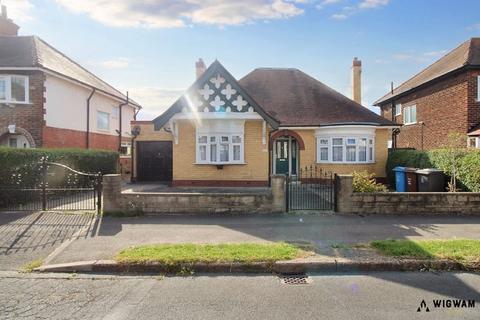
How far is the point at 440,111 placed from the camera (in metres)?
18.7

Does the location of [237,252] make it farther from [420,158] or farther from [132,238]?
[420,158]

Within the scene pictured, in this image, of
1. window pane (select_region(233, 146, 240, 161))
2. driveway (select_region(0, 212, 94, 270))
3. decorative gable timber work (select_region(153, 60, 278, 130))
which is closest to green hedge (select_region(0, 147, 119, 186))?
driveway (select_region(0, 212, 94, 270))

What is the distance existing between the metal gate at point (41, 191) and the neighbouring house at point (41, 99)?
5288mm

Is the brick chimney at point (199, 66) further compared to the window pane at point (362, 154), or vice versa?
the brick chimney at point (199, 66)

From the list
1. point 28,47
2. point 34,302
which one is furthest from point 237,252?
point 28,47

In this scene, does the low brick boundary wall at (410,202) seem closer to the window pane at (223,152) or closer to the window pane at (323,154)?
the window pane at (223,152)

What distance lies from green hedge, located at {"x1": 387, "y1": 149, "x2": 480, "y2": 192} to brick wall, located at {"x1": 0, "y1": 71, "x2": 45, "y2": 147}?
17759 mm

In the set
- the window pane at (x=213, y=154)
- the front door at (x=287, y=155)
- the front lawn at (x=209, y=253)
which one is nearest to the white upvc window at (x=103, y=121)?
the window pane at (x=213, y=154)

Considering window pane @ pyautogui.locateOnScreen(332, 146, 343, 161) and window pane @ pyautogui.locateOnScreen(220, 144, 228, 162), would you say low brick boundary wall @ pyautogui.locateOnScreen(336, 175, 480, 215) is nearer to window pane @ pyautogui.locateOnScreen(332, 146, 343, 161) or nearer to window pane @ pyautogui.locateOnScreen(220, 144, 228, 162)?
window pane @ pyautogui.locateOnScreen(220, 144, 228, 162)

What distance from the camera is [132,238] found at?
7.05 m

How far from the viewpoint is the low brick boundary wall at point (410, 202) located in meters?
9.35

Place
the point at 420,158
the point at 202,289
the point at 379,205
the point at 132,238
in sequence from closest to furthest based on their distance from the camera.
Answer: the point at 202,289, the point at 132,238, the point at 379,205, the point at 420,158

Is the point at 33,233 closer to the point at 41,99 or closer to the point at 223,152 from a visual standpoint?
the point at 223,152

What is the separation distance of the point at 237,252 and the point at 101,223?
14.2 ft
